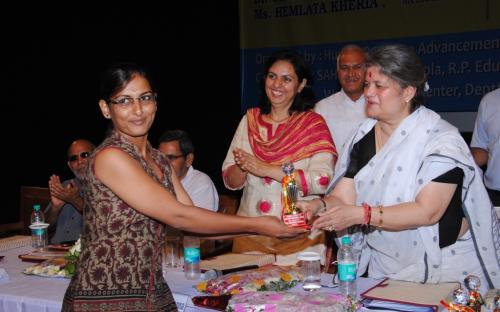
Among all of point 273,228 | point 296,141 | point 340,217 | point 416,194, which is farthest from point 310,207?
point 296,141

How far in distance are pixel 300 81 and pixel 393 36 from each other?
1949mm

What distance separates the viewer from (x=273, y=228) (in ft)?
8.30

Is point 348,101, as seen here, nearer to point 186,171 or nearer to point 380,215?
point 186,171

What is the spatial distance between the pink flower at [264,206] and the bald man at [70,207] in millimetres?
1298

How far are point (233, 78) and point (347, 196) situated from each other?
373 cm

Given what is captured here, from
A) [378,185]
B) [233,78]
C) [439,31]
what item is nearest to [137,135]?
[378,185]

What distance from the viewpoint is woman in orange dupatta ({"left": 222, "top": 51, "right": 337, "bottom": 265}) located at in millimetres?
3479

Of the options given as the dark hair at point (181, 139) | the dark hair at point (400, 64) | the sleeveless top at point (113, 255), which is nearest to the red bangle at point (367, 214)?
the dark hair at point (400, 64)

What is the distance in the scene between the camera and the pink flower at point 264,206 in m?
3.55

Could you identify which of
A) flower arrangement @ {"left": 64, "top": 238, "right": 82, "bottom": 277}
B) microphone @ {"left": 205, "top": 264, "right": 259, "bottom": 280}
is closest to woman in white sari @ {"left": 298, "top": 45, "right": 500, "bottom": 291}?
microphone @ {"left": 205, "top": 264, "right": 259, "bottom": 280}

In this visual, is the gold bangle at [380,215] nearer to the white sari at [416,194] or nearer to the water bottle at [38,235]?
the white sari at [416,194]

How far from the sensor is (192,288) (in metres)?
2.77

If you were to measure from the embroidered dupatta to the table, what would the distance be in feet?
2.82

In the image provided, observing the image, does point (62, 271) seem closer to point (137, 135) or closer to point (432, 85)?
point (137, 135)
